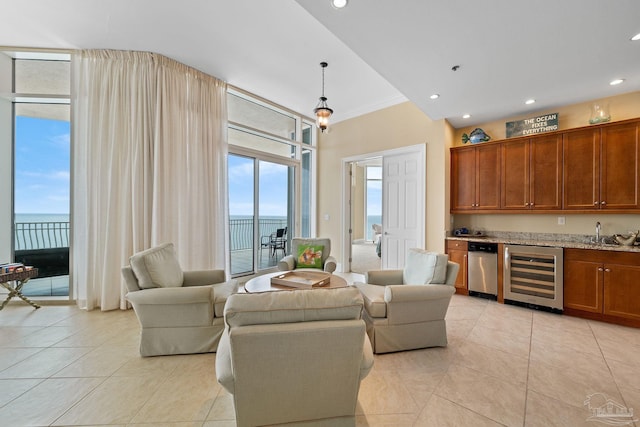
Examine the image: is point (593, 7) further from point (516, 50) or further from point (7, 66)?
point (7, 66)

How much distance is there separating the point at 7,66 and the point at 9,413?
4.41 meters

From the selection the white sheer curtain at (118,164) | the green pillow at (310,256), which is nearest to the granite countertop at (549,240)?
the green pillow at (310,256)

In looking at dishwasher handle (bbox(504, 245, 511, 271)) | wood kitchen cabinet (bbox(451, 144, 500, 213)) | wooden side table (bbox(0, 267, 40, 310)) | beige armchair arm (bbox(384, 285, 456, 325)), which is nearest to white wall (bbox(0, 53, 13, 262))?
wooden side table (bbox(0, 267, 40, 310))

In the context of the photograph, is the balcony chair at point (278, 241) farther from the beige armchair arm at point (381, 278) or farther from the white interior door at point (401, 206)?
the beige armchair arm at point (381, 278)

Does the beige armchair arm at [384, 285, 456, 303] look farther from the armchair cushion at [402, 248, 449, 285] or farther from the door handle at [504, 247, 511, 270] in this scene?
the door handle at [504, 247, 511, 270]

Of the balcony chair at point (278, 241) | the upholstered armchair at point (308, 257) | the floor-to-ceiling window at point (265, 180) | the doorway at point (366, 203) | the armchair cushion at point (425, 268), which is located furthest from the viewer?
the doorway at point (366, 203)

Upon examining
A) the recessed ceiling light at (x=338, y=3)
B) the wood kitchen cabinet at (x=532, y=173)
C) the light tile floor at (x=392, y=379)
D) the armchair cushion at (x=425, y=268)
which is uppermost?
the recessed ceiling light at (x=338, y=3)

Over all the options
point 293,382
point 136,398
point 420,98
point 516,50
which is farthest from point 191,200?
point 516,50

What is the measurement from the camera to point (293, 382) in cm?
129

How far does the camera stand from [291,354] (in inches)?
49.1

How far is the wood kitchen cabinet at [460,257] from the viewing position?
4.09 m

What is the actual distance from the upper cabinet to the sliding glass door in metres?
3.35

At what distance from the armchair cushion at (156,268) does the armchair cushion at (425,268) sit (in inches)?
98.7

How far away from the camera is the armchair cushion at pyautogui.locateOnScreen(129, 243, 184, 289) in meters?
2.35
